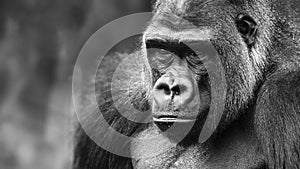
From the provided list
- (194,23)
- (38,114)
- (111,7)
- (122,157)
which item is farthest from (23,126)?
(194,23)

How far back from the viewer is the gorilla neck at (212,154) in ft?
16.0

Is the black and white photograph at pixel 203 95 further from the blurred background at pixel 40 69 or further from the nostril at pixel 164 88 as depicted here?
the blurred background at pixel 40 69

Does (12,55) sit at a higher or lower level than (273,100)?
higher

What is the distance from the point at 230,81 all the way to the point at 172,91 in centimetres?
50

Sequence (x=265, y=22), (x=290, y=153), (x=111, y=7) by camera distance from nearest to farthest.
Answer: (x=290, y=153)
(x=265, y=22)
(x=111, y=7)

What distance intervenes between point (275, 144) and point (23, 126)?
15.9ft

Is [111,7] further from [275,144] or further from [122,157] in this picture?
[275,144]

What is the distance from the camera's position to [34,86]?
28.8 feet

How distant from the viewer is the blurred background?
8.69 meters

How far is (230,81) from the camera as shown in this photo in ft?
15.8

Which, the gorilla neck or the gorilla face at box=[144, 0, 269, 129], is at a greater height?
the gorilla face at box=[144, 0, 269, 129]

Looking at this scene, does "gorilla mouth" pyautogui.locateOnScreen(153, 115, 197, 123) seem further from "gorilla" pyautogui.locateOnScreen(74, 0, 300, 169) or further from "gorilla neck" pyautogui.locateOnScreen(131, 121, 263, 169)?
"gorilla neck" pyautogui.locateOnScreen(131, 121, 263, 169)

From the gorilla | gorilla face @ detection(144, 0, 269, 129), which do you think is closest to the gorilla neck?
the gorilla

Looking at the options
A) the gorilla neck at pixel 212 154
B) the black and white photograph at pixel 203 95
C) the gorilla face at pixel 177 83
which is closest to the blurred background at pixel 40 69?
the black and white photograph at pixel 203 95
